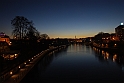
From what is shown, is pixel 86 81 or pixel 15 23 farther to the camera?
pixel 15 23

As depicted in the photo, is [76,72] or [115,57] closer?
[76,72]

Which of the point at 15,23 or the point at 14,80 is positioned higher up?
the point at 15,23

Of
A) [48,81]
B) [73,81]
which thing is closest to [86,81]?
[73,81]

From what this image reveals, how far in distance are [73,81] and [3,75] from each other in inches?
200

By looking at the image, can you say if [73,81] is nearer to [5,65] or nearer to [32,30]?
[5,65]

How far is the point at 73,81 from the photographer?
38.0 ft

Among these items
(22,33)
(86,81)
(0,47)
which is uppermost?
(22,33)

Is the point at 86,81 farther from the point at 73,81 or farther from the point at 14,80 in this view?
the point at 14,80

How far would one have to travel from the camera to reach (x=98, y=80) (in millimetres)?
11797

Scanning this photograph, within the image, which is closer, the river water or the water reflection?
the river water

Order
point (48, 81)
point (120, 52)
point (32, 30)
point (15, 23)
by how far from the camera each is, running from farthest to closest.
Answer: point (120, 52) → point (32, 30) → point (15, 23) → point (48, 81)

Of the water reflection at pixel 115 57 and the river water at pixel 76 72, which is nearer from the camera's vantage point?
the river water at pixel 76 72

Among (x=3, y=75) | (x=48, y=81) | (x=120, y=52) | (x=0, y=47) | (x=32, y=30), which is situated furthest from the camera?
(x=120, y=52)

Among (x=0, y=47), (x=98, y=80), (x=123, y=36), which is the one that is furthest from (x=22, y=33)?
(x=123, y=36)
